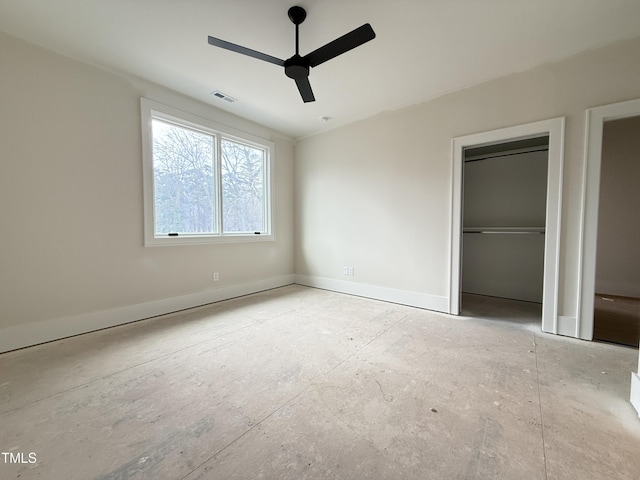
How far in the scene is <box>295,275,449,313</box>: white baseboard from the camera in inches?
129

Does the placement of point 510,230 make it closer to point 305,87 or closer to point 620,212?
point 620,212

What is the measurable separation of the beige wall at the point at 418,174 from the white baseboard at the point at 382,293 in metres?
0.07

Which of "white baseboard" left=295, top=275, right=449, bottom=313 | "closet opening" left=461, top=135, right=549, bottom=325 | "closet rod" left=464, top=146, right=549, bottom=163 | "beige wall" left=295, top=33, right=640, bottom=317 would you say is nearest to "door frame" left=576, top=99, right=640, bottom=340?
"beige wall" left=295, top=33, right=640, bottom=317

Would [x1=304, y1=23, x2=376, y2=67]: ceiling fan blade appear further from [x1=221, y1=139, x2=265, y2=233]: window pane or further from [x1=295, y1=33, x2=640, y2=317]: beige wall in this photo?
[x1=221, y1=139, x2=265, y2=233]: window pane

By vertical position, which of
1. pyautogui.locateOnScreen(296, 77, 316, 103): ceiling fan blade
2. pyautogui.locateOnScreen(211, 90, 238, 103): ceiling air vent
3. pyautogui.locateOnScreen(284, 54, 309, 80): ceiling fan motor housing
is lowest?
pyautogui.locateOnScreen(296, 77, 316, 103): ceiling fan blade

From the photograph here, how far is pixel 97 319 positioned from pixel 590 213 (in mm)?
4945

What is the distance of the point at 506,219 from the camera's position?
13.2 ft

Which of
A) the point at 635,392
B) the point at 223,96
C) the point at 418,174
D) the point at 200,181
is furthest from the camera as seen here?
→ the point at 200,181

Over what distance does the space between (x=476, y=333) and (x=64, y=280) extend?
13.5 ft

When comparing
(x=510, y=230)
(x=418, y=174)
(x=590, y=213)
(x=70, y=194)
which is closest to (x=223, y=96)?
(x=70, y=194)

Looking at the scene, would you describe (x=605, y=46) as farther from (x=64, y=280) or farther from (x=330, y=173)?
(x=64, y=280)

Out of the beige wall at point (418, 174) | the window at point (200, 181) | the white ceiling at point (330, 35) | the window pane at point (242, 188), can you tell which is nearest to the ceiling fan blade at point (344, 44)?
the white ceiling at point (330, 35)

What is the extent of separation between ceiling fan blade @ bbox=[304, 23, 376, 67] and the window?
2.17m

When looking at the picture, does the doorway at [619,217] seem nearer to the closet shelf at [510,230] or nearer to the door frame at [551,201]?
the closet shelf at [510,230]
